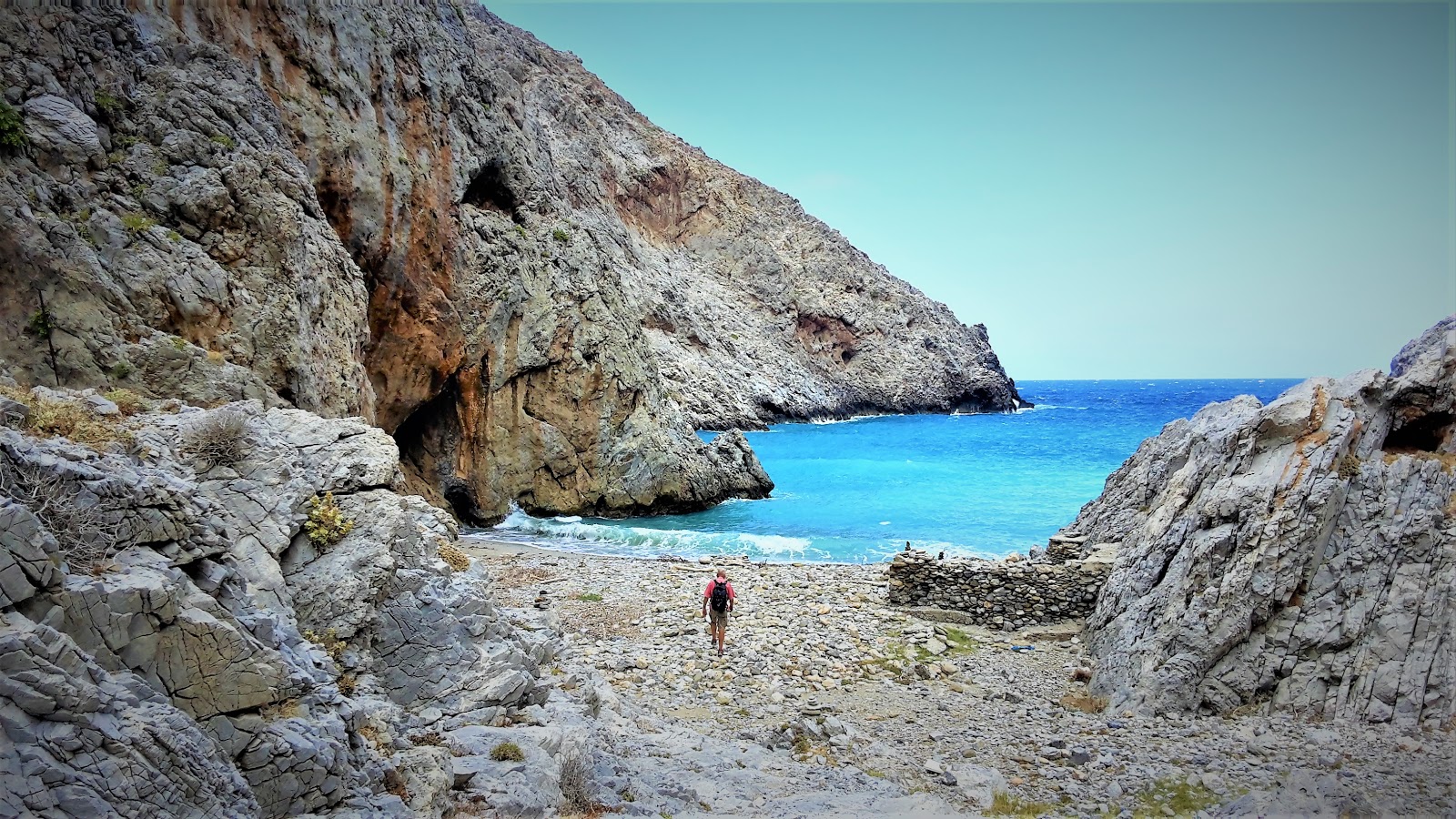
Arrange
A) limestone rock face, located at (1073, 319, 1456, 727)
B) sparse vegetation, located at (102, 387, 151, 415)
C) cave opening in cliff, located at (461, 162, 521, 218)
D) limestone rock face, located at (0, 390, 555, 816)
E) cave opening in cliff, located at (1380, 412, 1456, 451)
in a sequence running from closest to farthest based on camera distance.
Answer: limestone rock face, located at (0, 390, 555, 816) → sparse vegetation, located at (102, 387, 151, 415) → limestone rock face, located at (1073, 319, 1456, 727) → cave opening in cliff, located at (1380, 412, 1456, 451) → cave opening in cliff, located at (461, 162, 521, 218)

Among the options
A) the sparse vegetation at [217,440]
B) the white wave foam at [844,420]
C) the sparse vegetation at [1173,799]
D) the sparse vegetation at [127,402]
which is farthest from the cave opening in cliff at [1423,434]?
the white wave foam at [844,420]

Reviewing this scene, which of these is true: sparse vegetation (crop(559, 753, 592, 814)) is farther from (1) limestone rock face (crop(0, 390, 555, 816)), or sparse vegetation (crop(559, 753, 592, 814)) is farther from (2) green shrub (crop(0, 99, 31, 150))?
(2) green shrub (crop(0, 99, 31, 150))

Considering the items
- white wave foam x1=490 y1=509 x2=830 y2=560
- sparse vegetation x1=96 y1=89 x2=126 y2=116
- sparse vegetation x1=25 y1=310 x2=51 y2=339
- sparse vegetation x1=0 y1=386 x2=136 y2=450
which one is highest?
sparse vegetation x1=96 y1=89 x2=126 y2=116

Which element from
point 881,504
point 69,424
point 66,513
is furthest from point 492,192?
point 66,513

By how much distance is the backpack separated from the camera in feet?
48.6

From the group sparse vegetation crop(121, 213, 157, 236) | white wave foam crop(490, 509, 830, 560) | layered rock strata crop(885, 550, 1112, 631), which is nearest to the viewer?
sparse vegetation crop(121, 213, 157, 236)

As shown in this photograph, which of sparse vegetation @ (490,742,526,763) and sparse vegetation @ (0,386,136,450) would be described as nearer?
sparse vegetation @ (0,386,136,450)

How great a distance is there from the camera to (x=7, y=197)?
34.8 feet

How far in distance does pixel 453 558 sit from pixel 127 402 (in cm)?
417

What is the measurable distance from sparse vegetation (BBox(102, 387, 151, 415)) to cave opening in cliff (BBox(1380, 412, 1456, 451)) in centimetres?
1971

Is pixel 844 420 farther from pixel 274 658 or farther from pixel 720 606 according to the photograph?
pixel 274 658

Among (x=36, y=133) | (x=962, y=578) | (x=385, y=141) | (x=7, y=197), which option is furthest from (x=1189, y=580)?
(x=385, y=141)

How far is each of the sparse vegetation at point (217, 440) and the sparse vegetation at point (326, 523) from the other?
0.97m

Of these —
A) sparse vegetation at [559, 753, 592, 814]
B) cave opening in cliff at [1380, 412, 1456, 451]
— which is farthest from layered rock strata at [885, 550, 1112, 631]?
sparse vegetation at [559, 753, 592, 814]
